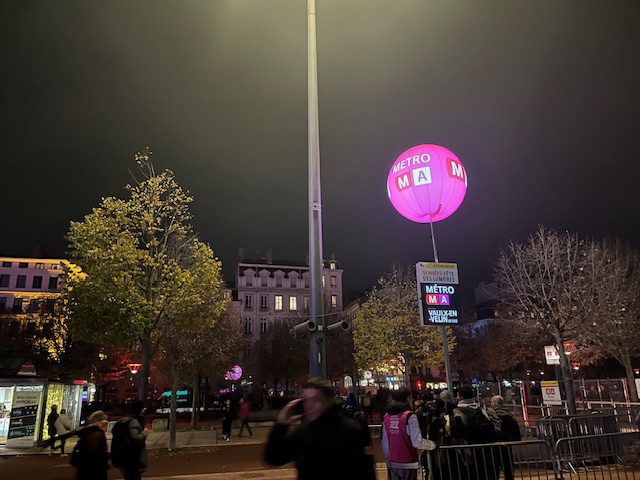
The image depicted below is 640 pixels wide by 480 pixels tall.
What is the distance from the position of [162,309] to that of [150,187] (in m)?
4.15

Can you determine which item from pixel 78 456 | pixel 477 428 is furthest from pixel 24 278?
pixel 477 428

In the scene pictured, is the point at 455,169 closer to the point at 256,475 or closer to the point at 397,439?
the point at 397,439

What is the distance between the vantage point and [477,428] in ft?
23.2

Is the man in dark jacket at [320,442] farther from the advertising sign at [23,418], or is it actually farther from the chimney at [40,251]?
the chimney at [40,251]

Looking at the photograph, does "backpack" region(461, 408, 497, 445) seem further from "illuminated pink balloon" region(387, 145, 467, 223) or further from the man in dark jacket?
"illuminated pink balloon" region(387, 145, 467, 223)

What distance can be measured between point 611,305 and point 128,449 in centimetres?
2427

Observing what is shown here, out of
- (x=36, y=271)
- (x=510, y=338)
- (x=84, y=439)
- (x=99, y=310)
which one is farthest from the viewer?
(x=36, y=271)

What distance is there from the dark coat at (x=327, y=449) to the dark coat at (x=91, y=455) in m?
4.11

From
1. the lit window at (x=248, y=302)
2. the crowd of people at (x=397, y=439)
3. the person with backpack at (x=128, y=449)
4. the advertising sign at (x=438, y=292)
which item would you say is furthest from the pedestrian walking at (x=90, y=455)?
the lit window at (x=248, y=302)

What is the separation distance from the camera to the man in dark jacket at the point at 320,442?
279 cm

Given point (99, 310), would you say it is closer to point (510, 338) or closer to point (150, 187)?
point (150, 187)

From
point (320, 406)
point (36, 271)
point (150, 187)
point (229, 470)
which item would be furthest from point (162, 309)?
point (36, 271)

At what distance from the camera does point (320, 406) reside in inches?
118

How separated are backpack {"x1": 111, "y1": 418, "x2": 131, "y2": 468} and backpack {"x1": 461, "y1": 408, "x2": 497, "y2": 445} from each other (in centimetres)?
489
